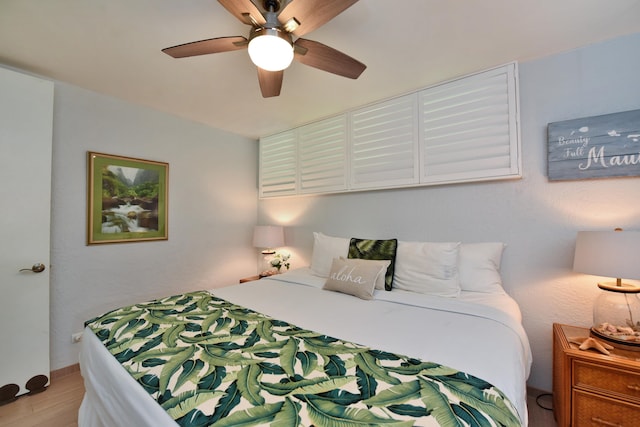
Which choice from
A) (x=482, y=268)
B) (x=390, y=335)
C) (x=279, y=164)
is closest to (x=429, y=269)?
(x=482, y=268)

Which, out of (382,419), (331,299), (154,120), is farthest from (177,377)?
(154,120)

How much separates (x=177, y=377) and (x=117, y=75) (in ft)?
7.71

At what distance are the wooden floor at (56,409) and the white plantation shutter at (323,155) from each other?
7.32 feet

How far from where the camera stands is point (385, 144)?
8.36 feet

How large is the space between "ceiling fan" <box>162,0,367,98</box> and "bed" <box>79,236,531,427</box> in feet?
4.56

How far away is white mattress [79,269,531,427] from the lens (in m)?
0.99

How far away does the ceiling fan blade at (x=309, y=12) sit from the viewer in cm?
117

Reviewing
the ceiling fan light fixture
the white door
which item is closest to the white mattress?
the white door

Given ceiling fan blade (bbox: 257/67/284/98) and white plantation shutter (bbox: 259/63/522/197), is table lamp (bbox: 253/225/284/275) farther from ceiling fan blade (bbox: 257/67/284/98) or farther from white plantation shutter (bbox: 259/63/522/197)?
ceiling fan blade (bbox: 257/67/284/98)

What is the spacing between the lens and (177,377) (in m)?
0.95

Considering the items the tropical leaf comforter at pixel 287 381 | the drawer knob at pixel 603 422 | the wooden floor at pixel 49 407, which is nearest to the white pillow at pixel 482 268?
the drawer knob at pixel 603 422

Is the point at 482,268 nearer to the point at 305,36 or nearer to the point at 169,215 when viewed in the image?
the point at 305,36

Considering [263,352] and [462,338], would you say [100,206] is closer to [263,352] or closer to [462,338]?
[263,352]

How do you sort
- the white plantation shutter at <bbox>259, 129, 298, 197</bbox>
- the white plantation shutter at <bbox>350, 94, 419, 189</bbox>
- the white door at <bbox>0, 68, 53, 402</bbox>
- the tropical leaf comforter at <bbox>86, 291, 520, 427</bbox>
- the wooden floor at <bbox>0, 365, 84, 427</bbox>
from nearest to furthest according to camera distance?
1. the tropical leaf comforter at <bbox>86, 291, 520, 427</bbox>
2. the wooden floor at <bbox>0, 365, 84, 427</bbox>
3. the white door at <bbox>0, 68, 53, 402</bbox>
4. the white plantation shutter at <bbox>350, 94, 419, 189</bbox>
5. the white plantation shutter at <bbox>259, 129, 298, 197</bbox>
